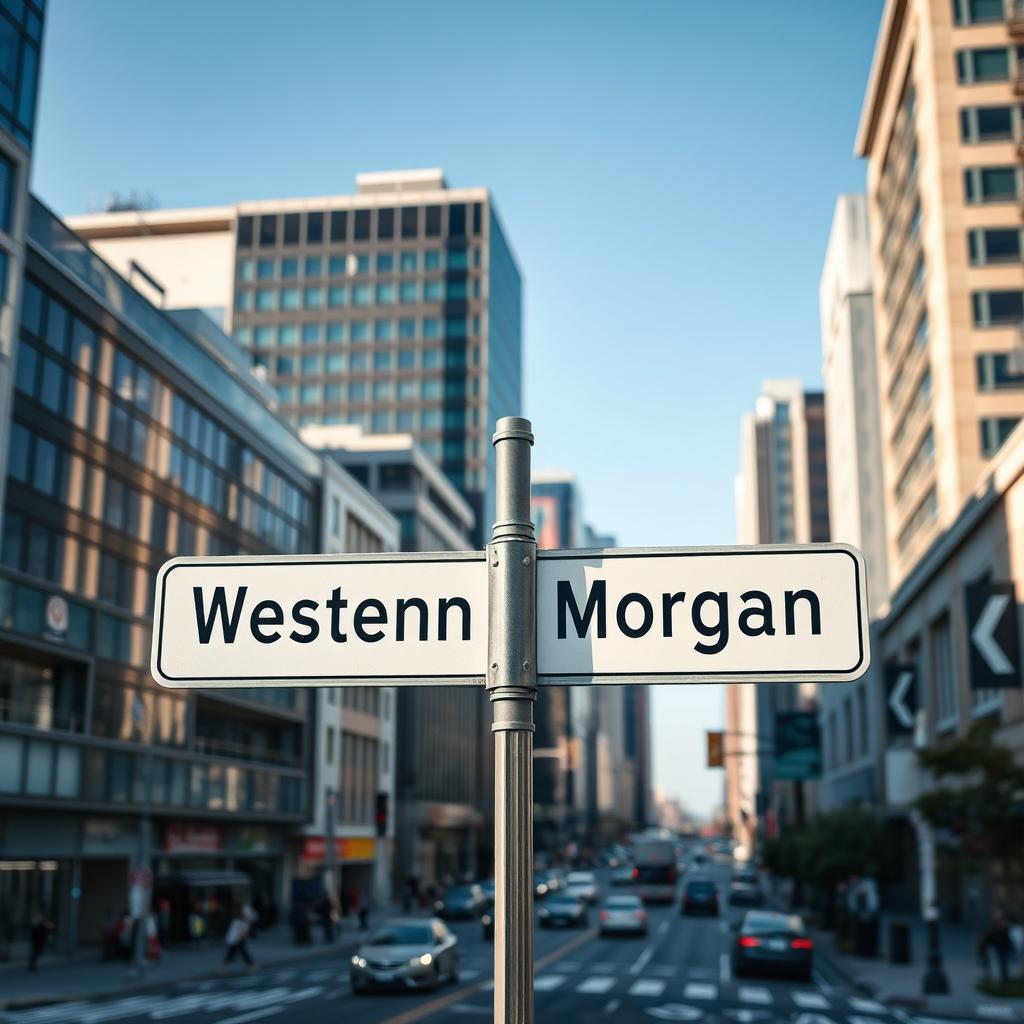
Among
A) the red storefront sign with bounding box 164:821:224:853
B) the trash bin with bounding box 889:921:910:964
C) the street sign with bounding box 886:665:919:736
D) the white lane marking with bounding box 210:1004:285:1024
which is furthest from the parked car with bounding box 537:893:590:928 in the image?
the white lane marking with bounding box 210:1004:285:1024

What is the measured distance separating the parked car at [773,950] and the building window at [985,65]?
142 ft

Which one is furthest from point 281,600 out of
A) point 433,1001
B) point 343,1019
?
point 433,1001

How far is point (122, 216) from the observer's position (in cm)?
11212

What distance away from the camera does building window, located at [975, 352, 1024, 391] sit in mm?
55531

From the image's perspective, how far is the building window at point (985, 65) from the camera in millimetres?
58906

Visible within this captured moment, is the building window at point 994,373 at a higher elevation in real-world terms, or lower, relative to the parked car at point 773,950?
higher

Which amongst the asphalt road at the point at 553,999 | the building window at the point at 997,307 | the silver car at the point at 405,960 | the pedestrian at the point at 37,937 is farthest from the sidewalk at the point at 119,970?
the building window at the point at 997,307

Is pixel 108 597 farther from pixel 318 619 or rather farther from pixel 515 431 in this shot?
pixel 515 431

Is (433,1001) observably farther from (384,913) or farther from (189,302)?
(189,302)

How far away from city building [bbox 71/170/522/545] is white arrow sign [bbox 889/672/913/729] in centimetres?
6882

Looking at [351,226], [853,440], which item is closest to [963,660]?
[853,440]

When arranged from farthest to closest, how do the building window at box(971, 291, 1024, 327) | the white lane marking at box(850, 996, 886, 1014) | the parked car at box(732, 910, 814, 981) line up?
the building window at box(971, 291, 1024, 327) → the parked car at box(732, 910, 814, 981) → the white lane marking at box(850, 996, 886, 1014)

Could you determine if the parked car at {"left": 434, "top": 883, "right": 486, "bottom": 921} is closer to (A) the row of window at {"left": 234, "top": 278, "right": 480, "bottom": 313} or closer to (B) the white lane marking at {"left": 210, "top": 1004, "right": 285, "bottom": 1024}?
(B) the white lane marking at {"left": 210, "top": 1004, "right": 285, "bottom": 1024}

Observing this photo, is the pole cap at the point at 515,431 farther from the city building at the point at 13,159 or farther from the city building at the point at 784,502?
the city building at the point at 784,502
